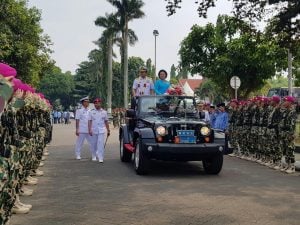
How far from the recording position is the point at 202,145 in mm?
10109

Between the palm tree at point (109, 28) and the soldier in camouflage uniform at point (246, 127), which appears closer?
the soldier in camouflage uniform at point (246, 127)

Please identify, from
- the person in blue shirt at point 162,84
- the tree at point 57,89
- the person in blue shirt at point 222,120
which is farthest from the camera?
the tree at point 57,89

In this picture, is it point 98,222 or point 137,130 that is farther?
point 137,130

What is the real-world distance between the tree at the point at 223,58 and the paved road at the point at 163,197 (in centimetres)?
1800

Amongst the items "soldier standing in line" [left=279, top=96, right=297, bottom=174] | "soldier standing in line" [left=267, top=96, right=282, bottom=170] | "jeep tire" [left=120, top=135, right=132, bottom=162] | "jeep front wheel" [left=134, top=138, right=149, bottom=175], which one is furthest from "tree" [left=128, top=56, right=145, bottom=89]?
"jeep front wheel" [left=134, top=138, right=149, bottom=175]

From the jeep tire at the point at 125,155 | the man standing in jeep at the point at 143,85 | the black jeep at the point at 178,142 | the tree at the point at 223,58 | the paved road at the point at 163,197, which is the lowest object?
the paved road at the point at 163,197

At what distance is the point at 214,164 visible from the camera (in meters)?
10.6

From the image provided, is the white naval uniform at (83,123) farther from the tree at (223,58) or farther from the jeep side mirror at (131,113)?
the tree at (223,58)

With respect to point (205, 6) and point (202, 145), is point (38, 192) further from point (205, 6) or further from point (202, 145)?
point (205, 6)

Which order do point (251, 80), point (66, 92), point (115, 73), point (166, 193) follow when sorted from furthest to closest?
point (66, 92) < point (115, 73) < point (251, 80) < point (166, 193)

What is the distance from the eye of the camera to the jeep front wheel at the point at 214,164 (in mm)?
10512

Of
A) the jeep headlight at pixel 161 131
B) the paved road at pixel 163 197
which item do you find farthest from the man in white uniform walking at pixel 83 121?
the jeep headlight at pixel 161 131

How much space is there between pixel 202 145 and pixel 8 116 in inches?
216

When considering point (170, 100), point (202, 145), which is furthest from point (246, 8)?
point (202, 145)
